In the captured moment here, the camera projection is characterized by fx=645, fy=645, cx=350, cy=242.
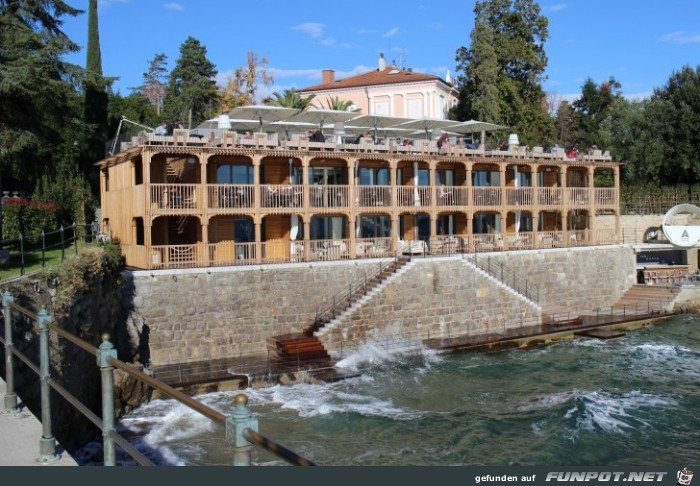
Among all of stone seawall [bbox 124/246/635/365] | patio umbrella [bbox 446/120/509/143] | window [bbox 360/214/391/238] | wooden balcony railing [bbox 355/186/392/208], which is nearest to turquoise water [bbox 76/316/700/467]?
stone seawall [bbox 124/246/635/365]

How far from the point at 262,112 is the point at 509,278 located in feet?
48.4

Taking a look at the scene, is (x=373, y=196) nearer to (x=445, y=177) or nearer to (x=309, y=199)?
(x=309, y=199)

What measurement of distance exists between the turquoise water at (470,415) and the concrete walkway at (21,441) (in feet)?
32.1

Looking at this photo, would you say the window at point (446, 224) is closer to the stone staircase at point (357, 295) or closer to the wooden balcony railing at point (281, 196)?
the stone staircase at point (357, 295)

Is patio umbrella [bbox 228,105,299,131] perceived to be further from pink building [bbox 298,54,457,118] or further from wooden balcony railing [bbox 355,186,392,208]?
pink building [bbox 298,54,457,118]

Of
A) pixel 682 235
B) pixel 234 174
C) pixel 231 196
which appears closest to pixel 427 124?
pixel 234 174

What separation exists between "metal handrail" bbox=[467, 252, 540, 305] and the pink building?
2337 centimetres

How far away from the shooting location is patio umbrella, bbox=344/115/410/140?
3388cm

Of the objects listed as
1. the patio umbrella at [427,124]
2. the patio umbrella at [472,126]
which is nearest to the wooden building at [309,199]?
the patio umbrella at [472,126]

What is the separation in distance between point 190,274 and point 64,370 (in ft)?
29.1

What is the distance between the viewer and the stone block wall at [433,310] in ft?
87.4

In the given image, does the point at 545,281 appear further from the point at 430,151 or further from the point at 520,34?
the point at 520,34

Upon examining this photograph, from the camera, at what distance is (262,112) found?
29906 millimetres

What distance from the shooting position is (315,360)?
24.3m
